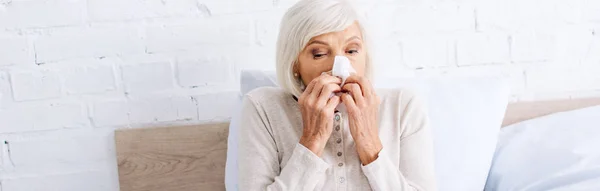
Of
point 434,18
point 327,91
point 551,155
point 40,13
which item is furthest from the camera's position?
point 434,18

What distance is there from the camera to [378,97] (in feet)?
4.17

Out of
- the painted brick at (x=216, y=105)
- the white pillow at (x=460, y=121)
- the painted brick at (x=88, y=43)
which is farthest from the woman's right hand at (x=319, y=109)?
the painted brick at (x=88, y=43)

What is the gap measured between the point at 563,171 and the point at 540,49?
1.49 ft

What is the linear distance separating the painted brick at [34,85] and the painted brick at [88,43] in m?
0.03

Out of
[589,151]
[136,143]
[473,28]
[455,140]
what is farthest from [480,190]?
[136,143]

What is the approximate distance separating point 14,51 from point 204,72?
1.35 ft

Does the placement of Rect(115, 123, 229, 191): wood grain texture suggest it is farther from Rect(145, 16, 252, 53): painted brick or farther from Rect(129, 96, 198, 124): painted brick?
Rect(145, 16, 252, 53): painted brick

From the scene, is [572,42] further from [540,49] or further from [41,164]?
[41,164]

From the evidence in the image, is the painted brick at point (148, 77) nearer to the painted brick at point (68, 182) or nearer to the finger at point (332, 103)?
the painted brick at point (68, 182)

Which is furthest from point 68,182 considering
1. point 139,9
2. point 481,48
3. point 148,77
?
point 481,48

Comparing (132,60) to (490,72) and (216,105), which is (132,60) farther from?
(490,72)

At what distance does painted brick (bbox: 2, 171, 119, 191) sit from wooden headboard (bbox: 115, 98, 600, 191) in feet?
0.20

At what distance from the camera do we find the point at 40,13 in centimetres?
155

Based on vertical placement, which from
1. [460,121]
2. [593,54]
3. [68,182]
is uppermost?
[593,54]
